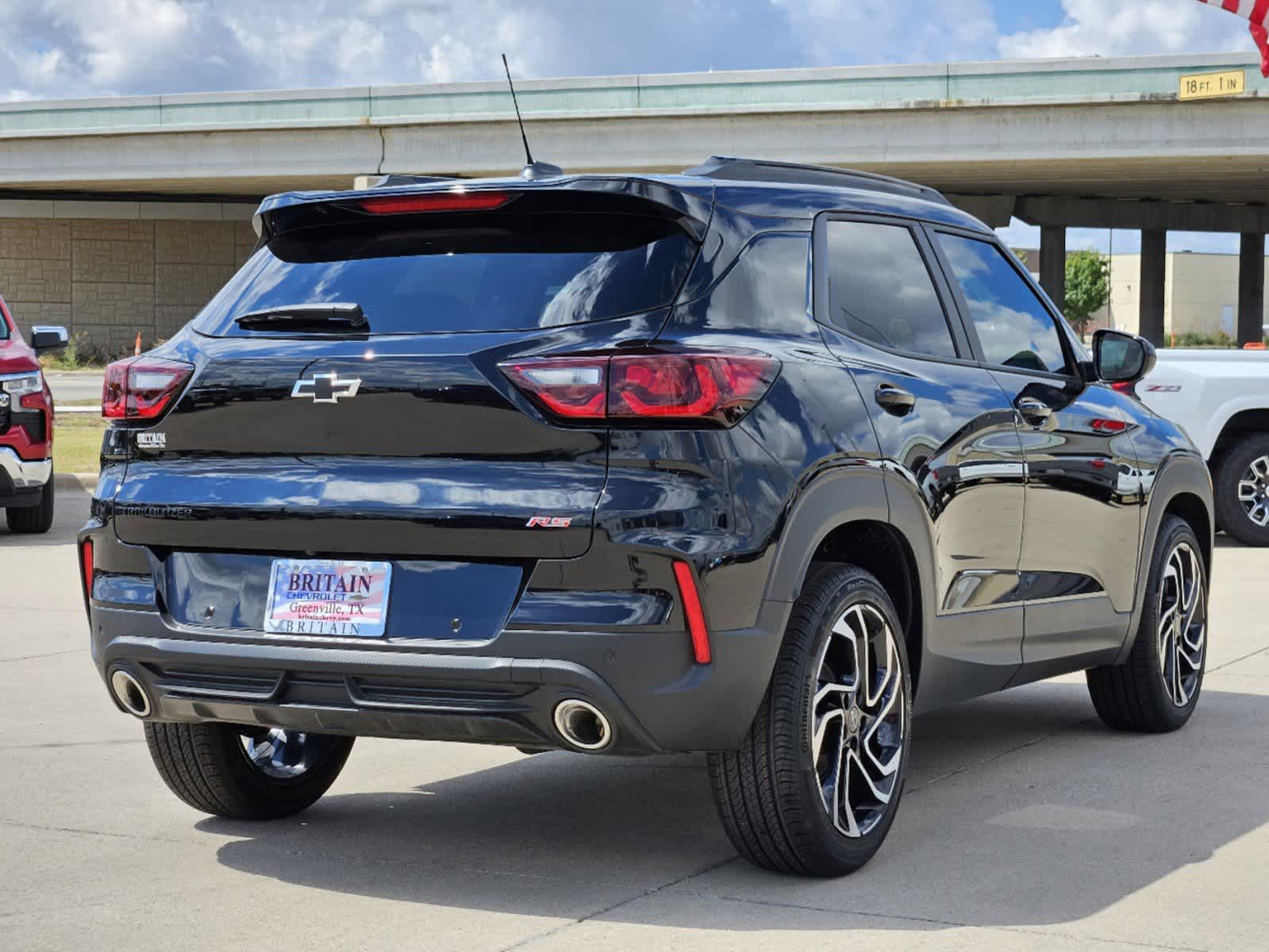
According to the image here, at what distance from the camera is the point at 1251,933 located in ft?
14.8

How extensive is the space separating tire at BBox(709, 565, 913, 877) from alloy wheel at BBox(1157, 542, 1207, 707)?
220 cm

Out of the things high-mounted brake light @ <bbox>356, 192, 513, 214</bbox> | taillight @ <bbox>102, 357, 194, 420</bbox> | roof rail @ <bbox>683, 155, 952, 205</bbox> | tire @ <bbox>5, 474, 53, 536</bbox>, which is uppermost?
roof rail @ <bbox>683, 155, 952, 205</bbox>

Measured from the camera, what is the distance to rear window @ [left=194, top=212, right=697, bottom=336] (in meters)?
4.72

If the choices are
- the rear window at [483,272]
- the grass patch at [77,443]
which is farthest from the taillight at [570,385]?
the grass patch at [77,443]

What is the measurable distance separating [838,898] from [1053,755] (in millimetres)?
2192

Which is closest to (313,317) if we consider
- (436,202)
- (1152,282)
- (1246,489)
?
(436,202)

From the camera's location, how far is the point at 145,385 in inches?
197

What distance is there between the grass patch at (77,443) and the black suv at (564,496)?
1179cm

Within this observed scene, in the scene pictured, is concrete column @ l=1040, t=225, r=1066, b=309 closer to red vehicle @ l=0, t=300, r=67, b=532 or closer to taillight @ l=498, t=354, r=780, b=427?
red vehicle @ l=0, t=300, r=67, b=532

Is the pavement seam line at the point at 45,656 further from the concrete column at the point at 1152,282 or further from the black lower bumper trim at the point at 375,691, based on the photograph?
the concrete column at the point at 1152,282

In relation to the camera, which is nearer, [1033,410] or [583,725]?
[583,725]

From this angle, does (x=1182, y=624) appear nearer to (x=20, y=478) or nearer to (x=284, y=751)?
(x=284, y=751)

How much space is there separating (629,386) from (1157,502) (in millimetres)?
3102

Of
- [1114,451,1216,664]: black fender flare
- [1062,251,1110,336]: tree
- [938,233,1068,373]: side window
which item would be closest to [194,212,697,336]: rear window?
[938,233,1068,373]: side window
